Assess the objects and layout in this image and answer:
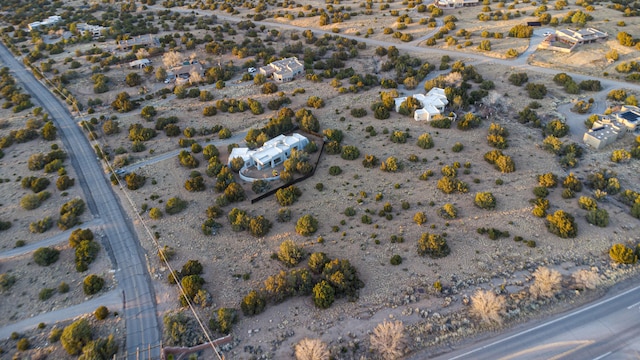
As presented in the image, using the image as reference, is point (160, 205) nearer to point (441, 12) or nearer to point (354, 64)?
point (354, 64)

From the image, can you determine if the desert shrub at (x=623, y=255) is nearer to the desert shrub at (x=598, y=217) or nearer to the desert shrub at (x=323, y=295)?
the desert shrub at (x=598, y=217)

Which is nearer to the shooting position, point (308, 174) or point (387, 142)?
point (308, 174)

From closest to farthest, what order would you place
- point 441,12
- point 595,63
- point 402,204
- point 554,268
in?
point 554,268 < point 402,204 < point 595,63 < point 441,12

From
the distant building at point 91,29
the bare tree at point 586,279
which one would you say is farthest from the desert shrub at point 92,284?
the distant building at point 91,29

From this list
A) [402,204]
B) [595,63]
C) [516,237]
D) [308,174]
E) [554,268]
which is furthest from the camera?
[595,63]

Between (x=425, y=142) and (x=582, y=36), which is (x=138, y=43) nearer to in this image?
(x=425, y=142)

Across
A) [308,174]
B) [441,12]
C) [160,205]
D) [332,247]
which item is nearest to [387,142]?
[308,174]

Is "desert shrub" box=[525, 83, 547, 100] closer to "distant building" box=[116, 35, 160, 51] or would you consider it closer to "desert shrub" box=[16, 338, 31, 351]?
"desert shrub" box=[16, 338, 31, 351]
